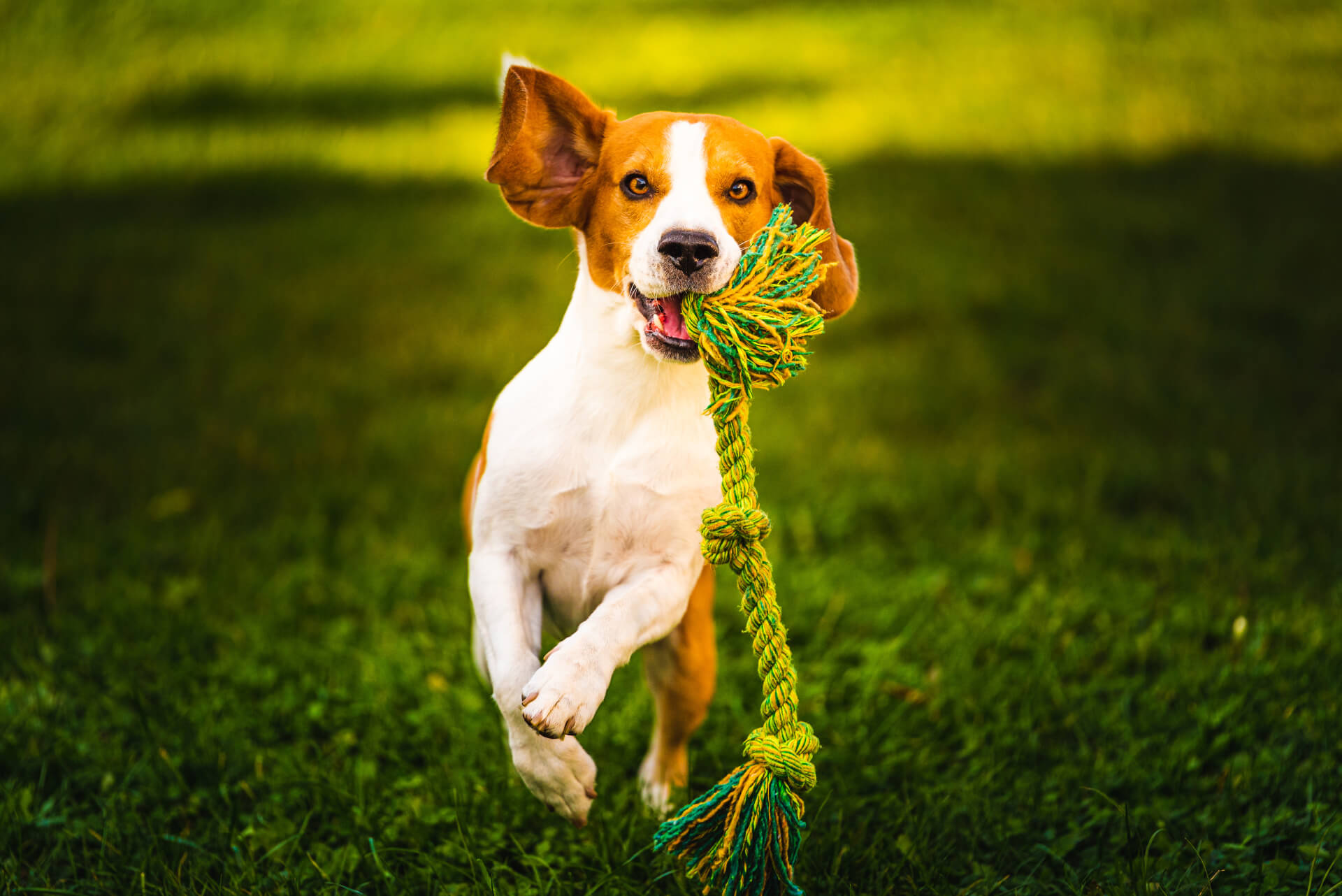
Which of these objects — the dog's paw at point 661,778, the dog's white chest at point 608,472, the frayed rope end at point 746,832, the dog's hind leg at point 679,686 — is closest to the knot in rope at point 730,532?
the dog's white chest at point 608,472

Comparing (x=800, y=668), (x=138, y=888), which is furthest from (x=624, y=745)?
(x=138, y=888)

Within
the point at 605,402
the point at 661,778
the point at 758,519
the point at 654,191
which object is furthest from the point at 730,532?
the point at 661,778

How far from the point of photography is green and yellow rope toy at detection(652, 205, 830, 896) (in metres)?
2.34

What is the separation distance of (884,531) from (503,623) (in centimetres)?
301

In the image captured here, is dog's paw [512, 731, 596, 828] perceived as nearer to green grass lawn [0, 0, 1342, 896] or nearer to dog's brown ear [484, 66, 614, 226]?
green grass lawn [0, 0, 1342, 896]

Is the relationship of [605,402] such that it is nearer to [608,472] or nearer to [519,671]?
[608,472]

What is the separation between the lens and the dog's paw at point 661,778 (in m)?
3.29

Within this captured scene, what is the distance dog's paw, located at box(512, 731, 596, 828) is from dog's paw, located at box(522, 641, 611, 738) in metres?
0.20

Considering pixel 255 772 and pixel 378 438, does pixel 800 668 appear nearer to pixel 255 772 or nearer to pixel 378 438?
pixel 255 772

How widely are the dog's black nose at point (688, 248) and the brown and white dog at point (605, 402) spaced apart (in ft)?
0.17

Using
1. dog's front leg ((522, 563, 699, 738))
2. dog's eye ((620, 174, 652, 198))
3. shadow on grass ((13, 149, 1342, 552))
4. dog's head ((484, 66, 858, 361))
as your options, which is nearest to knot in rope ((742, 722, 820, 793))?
dog's front leg ((522, 563, 699, 738))

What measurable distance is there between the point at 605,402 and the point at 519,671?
64 cm

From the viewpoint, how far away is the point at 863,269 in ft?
26.5

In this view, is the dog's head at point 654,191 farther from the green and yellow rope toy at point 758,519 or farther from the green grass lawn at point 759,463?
the green grass lawn at point 759,463
